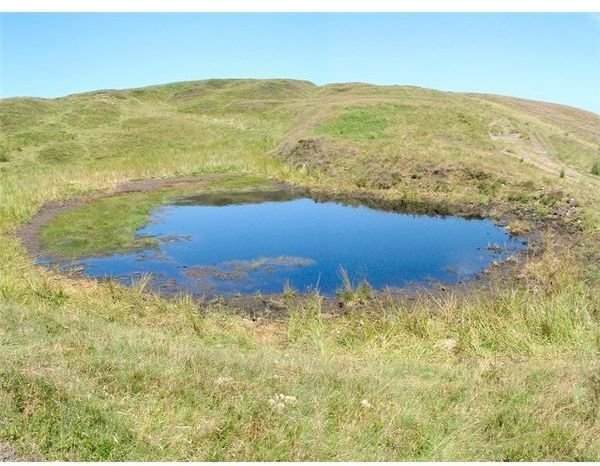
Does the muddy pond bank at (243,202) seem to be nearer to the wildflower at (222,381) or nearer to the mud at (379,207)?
the mud at (379,207)

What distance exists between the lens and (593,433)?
5.92 m

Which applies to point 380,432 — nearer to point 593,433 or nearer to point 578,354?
point 593,433

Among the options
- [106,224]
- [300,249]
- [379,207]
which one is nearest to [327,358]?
[300,249]

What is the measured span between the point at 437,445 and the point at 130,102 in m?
65.7

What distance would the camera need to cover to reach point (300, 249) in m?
18.7

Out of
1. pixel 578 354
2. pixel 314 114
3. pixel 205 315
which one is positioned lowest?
pixel 205 315

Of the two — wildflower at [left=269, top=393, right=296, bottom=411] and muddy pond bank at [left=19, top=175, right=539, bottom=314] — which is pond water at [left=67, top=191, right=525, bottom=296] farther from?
wildflower at [left=269, top=393, right=296, bottom=411]

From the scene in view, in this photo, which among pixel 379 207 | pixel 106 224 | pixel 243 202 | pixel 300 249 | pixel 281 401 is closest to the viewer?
pixel 281 401

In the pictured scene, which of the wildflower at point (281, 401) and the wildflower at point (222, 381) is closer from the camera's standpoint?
the wildflower at point (281, 401)

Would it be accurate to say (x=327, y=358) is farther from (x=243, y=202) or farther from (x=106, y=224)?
(x=243, y=202)

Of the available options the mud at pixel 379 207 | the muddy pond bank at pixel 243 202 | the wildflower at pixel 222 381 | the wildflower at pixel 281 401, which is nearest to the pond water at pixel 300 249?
the muddy pond bank at pixel 243 202

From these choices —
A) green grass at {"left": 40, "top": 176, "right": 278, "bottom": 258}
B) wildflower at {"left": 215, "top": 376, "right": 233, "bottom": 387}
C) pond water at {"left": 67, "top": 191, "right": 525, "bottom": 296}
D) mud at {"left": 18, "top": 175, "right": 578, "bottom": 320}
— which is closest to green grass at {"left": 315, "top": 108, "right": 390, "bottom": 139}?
mud at {"left": 18, "top": 175, "right": 578, "bottom": 320}

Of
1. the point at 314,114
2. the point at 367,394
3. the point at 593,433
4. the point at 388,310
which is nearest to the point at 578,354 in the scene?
the point at 593,433

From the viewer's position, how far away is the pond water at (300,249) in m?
15.5
